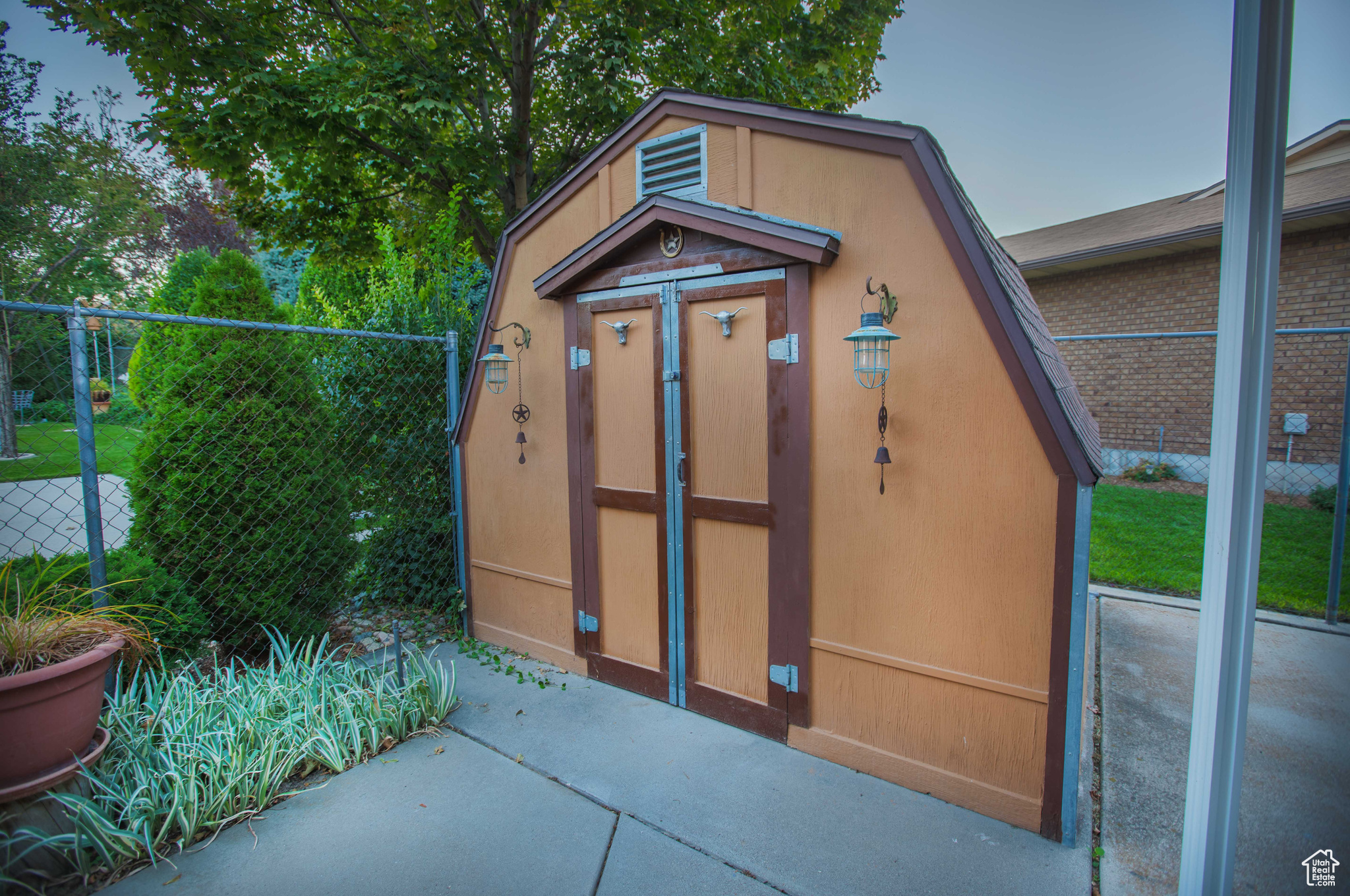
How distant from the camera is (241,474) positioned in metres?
3.46

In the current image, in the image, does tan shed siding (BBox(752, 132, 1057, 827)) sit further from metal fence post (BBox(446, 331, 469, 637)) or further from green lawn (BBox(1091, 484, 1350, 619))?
metal fence post (BBox(446, 331, 469, 637))

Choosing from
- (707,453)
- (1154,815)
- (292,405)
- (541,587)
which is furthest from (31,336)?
(1154,815)

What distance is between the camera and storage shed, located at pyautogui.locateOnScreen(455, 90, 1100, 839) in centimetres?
233

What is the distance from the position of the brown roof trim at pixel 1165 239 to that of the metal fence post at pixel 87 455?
389cm

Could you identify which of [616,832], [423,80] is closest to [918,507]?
[616,832]

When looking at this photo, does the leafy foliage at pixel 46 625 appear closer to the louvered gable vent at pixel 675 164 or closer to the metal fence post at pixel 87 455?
the metal fence post at pixel 87 455

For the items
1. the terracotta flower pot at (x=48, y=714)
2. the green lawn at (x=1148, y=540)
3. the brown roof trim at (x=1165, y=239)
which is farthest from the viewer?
the green lawn at (x=1148, y=540)

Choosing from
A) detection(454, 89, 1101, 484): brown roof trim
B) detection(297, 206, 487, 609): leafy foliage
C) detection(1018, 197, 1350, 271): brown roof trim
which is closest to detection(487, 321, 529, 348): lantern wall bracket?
detection(297, 206, 487, 609): leafy foliage

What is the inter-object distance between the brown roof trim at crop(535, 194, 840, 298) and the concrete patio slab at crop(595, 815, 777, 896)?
7.93ft

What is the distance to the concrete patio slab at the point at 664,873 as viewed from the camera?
2.13m

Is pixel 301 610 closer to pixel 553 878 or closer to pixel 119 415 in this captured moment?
pixel 553 878

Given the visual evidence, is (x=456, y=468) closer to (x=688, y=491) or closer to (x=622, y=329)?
(x=622, y=329)

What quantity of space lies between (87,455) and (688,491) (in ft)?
8.74

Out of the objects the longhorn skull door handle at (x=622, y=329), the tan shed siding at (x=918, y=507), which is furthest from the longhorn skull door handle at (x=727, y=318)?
the longhorn skull door handle at (x=622, y=329)
